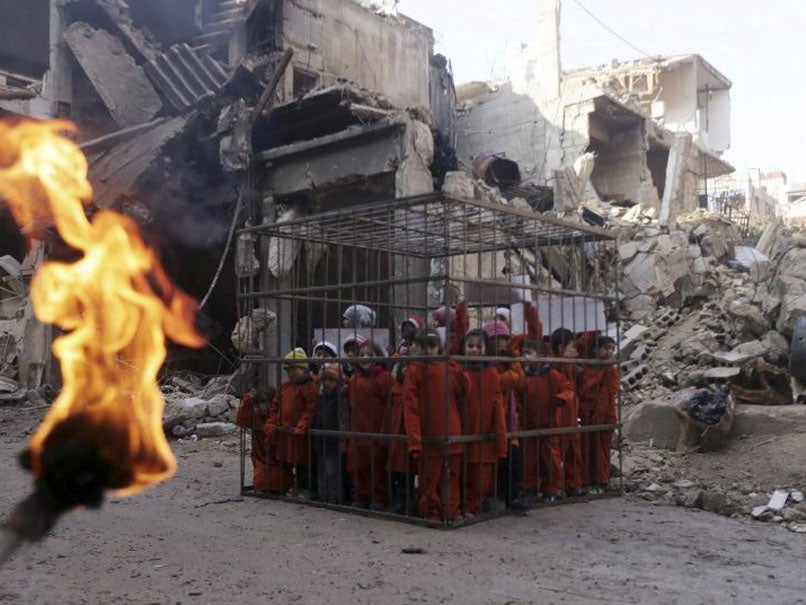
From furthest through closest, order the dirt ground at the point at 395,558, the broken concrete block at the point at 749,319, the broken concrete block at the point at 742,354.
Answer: the broken concrete block at the point at 749,319 < the broken concrete block at the point at 742,354 < the dirt ground at the point at 395,558

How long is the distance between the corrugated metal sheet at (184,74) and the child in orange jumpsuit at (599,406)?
899 cm

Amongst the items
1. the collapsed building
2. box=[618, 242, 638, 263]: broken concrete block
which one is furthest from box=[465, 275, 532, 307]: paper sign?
box=[618, 242, 638, 263]: broken concrete block

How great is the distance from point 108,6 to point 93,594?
13.1 metres

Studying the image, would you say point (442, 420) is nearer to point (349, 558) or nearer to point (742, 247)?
point (349, 558)

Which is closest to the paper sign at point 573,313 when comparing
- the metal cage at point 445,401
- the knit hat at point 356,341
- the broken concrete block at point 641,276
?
the metal cage at point 445,401

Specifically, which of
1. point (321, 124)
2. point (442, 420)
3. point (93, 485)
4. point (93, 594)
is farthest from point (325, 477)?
point (321, 124)

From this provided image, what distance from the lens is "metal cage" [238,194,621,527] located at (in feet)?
18.6

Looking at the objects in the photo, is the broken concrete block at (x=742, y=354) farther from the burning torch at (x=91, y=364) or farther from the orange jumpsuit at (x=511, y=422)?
the burning torch at (x=91, y=364)

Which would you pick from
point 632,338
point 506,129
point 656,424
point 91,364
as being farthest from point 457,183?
point 506,129

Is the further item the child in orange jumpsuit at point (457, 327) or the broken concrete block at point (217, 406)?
the broken concrete block at point (217, 406)

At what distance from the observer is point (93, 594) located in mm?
4023

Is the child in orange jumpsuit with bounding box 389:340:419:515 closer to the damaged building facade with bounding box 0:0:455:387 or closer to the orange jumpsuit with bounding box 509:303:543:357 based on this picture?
the orange jumpsuit with bounding box 509:303:543:357

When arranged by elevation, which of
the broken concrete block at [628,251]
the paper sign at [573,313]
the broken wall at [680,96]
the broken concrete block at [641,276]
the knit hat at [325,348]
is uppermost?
the broken wall at [680,96]

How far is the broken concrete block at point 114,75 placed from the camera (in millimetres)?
14016
